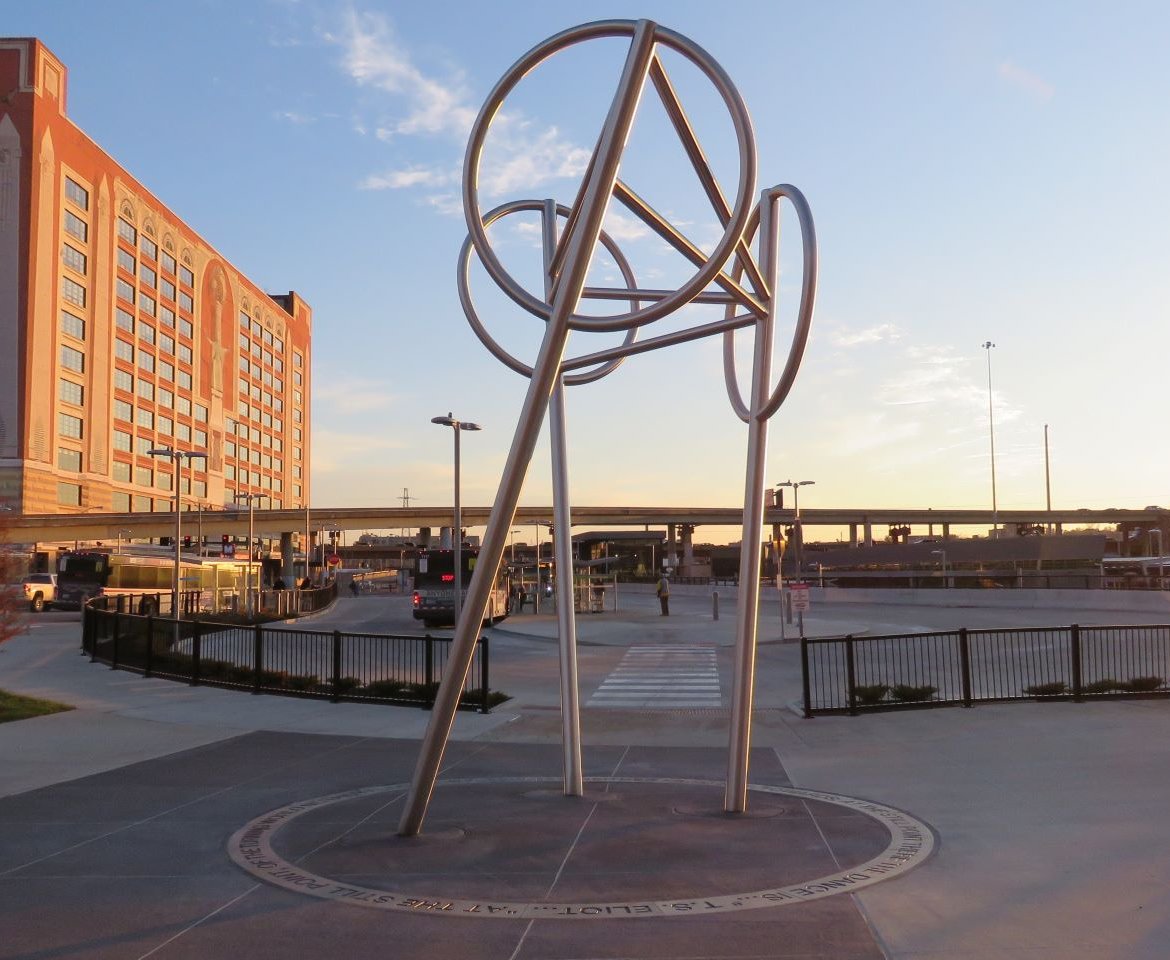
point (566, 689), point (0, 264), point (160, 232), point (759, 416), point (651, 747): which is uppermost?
point (160, 232)

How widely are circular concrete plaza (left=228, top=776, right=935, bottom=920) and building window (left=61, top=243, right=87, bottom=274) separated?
87.0 m

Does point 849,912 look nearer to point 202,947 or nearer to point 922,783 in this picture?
point 202,947

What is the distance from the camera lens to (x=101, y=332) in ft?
301

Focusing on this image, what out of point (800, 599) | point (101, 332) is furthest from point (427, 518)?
point (800, 599)

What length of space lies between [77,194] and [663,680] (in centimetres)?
8240

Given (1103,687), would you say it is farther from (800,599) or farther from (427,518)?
(427,518)

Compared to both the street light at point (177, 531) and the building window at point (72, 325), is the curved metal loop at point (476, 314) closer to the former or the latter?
the street light at point (177, 531)

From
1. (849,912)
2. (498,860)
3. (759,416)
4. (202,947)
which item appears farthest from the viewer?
(759,416)

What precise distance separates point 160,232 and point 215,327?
1544cm

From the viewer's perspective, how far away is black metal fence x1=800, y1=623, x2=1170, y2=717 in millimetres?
16891

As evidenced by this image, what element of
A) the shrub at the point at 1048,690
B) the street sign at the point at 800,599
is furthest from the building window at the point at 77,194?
the shrub at the point at 1048,690

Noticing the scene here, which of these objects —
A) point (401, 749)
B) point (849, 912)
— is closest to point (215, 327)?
point (401, 749)

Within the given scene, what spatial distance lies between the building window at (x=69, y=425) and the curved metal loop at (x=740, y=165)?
86577 mm

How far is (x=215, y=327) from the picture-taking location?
11756 centimetres
